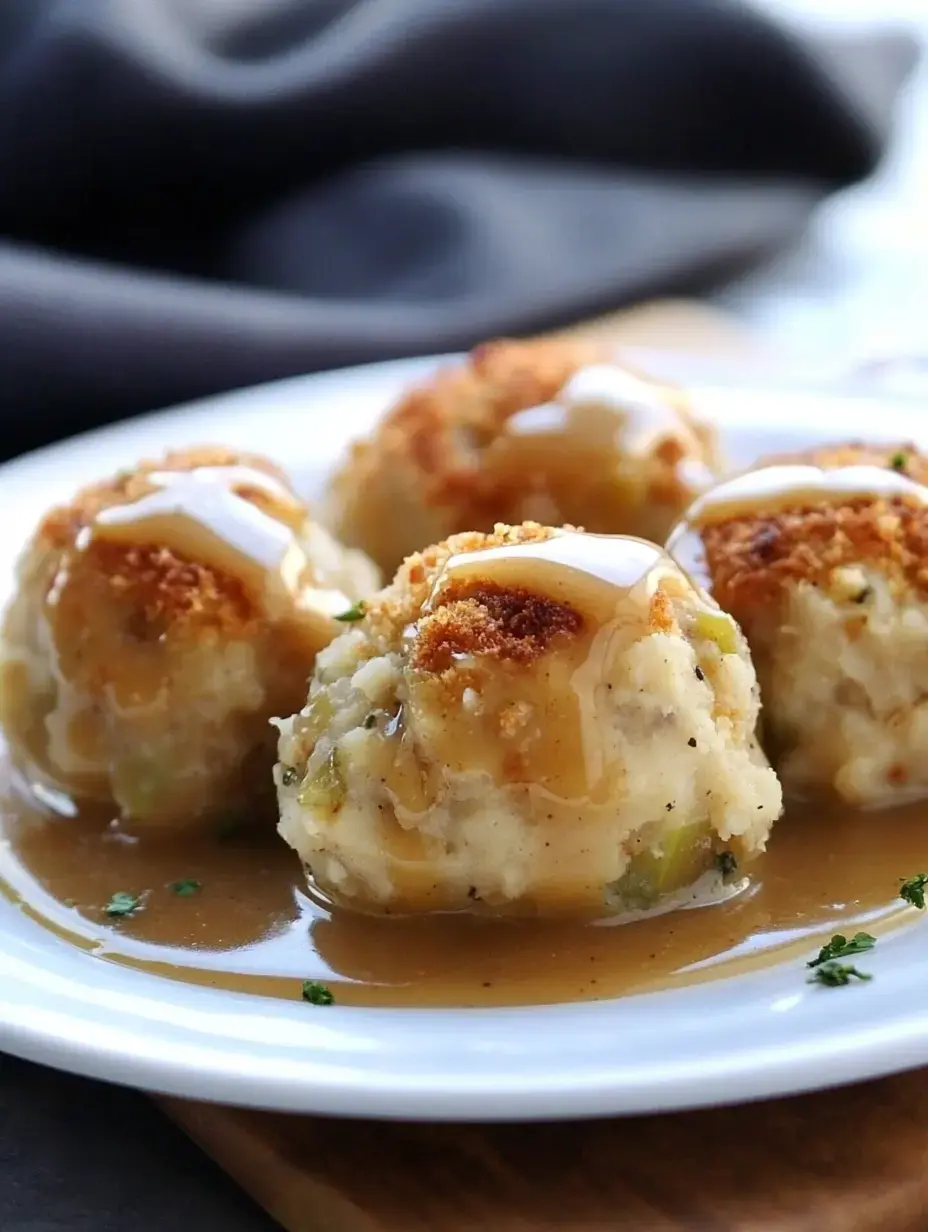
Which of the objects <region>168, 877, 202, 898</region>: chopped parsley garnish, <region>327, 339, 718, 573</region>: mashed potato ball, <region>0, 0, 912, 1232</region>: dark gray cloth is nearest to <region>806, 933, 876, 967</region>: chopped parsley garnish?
<region>168, 877, 202, 898</region>: chopped parsley garnish

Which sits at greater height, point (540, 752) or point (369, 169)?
point (369, 169)

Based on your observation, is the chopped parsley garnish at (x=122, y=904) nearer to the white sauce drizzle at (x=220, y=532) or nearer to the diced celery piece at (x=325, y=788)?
the diced celery piece at (x=325, y=788)

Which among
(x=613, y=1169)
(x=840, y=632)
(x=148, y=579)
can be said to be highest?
(x=148, y=579)

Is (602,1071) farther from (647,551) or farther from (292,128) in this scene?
(292,128)

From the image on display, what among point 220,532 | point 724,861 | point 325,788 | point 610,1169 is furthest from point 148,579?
point 610,1169

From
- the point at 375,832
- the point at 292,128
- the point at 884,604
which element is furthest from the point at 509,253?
the point at 375,832

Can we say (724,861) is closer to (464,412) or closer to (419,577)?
(419,577)

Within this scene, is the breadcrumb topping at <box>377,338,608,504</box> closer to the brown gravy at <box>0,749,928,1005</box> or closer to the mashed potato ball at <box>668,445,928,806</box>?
the mashed potato ball at <box>668,445,928,806</box>
